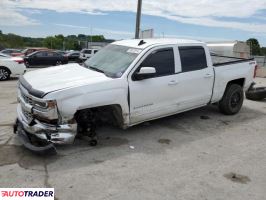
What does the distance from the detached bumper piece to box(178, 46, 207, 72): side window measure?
3041 mm

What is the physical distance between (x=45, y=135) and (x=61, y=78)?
3.33 feet

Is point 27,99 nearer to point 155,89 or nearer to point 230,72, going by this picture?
point 155,89

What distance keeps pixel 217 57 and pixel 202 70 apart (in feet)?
6.11

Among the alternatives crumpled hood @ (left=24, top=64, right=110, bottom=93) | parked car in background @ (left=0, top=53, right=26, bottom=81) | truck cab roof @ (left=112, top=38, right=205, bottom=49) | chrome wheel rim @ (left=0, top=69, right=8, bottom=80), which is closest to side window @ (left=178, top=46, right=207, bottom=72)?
truck cab roof @ (left=112, top=38, right=205, bottom=49)

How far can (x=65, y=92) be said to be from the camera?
452cm

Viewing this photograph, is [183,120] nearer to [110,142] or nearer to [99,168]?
[110,142]

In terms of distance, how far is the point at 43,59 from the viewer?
25406 millimetres

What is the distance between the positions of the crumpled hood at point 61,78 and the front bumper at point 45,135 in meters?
0.57

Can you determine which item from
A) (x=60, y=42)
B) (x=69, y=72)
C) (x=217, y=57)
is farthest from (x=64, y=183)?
(x=60, y=42)

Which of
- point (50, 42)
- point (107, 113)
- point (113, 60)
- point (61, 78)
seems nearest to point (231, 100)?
point (113, 60)

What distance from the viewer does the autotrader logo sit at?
11.7ft

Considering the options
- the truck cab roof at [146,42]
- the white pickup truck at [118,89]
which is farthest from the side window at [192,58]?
the truck cab roof at [146,42]

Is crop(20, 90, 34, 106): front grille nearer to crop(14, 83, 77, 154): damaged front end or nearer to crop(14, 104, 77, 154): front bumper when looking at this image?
crop(14, 83, 77, 154): damaged front end

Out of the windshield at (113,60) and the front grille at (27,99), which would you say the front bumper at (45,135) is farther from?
the windshield at (113,60)
